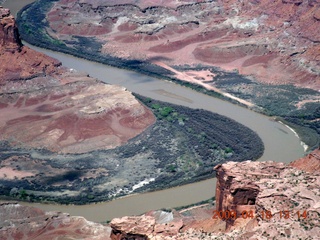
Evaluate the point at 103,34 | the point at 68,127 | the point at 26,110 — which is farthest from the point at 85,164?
the point at 103,34

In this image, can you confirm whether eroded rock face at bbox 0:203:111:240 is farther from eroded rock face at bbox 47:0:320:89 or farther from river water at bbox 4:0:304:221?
eroded rock face at bbox 47:0:320:89

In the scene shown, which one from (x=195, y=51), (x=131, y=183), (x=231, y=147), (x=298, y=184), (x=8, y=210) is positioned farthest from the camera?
(x=195, y=51)

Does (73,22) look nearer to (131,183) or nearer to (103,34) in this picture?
(103,34)

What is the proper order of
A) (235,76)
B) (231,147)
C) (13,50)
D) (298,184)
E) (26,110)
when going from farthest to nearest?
(235,76)
(13,50)
(26,110)
(231,147)
(298,184)

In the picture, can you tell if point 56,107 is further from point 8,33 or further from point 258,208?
point 258,208

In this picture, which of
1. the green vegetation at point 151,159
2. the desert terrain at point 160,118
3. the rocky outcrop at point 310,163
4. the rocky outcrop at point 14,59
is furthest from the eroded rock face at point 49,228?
the rocky outcrop at point 14,59

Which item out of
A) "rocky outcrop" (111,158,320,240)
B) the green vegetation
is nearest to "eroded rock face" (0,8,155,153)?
the green vegetation
